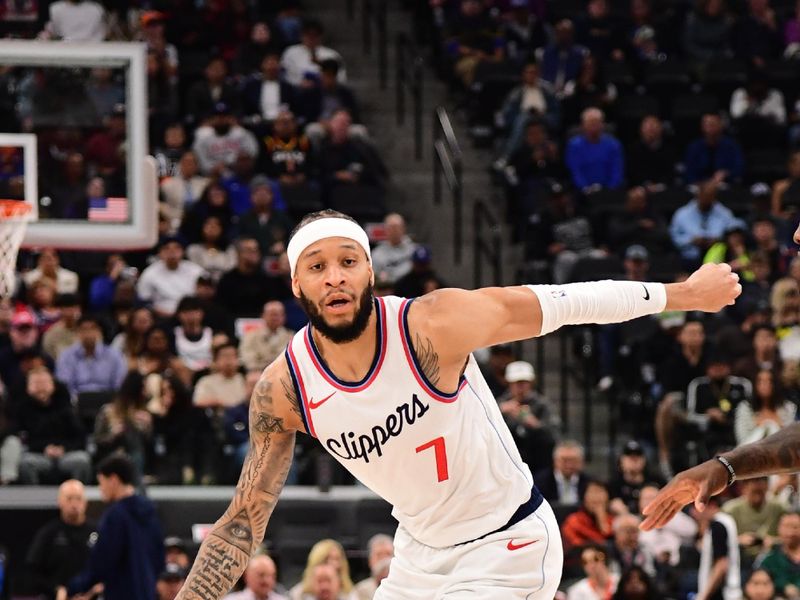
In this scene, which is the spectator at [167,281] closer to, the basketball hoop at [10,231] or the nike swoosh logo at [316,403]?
the basketball hoop at [10,231]

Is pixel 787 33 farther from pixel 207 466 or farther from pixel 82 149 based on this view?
pixel 82 149

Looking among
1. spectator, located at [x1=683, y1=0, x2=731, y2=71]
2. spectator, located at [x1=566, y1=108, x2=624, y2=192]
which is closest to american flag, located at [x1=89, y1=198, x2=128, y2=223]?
spectator, located at [x1=566, y1=108, x2=624, y2=192]

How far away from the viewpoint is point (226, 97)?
19203 mm

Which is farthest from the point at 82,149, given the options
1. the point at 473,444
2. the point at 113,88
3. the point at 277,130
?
the point at 277,130

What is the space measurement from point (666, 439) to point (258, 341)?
4.00m

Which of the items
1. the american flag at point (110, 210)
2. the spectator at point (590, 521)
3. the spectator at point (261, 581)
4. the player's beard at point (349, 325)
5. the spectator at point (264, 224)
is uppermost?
the spectator at point (264, 224)

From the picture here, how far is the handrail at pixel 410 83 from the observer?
20.1 m

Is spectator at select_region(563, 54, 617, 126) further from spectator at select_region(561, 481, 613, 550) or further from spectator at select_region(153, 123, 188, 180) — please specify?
spectator at select_region(561, 481, 613, 550)

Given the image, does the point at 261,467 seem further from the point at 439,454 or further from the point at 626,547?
the point at 626,547

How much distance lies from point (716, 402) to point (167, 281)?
5.67 meters

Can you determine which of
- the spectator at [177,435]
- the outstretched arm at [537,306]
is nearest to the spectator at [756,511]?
the spectator at [177,435]

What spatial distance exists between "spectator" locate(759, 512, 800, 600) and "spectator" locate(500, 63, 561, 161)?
745cm

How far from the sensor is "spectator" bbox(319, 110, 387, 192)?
18.6m

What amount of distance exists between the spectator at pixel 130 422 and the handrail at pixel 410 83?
6874 mm
